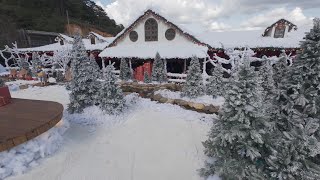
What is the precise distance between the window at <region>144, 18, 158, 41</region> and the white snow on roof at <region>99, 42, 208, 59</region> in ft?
1.76

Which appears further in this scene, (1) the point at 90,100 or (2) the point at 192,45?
(2) the point at 192,45

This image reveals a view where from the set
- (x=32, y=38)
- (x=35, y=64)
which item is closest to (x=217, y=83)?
(x=35, y=64)

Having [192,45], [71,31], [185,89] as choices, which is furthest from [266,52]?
[71,31]

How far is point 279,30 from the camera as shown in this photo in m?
19.5

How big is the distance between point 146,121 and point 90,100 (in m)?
3.18

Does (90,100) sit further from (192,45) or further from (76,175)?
(192,45)

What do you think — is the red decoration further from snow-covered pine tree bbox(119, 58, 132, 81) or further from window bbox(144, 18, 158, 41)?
window bbox(144, 18, 158, 41)

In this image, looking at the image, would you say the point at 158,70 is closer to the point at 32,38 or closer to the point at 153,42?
the point at 153,42

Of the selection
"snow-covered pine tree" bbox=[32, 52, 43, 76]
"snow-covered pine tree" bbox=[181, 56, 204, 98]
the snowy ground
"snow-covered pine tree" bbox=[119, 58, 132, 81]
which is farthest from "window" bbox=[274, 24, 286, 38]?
"snow-covered pine tree" bbox=[32, 52, 43, 76]

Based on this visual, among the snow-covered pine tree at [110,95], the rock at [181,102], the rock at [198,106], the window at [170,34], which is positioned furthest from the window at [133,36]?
the rock at [198,106]

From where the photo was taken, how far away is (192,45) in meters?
19.1

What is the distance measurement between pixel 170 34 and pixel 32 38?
28163mm

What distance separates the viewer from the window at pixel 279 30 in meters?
19.2

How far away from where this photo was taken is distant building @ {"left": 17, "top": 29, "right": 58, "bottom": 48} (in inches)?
1367
